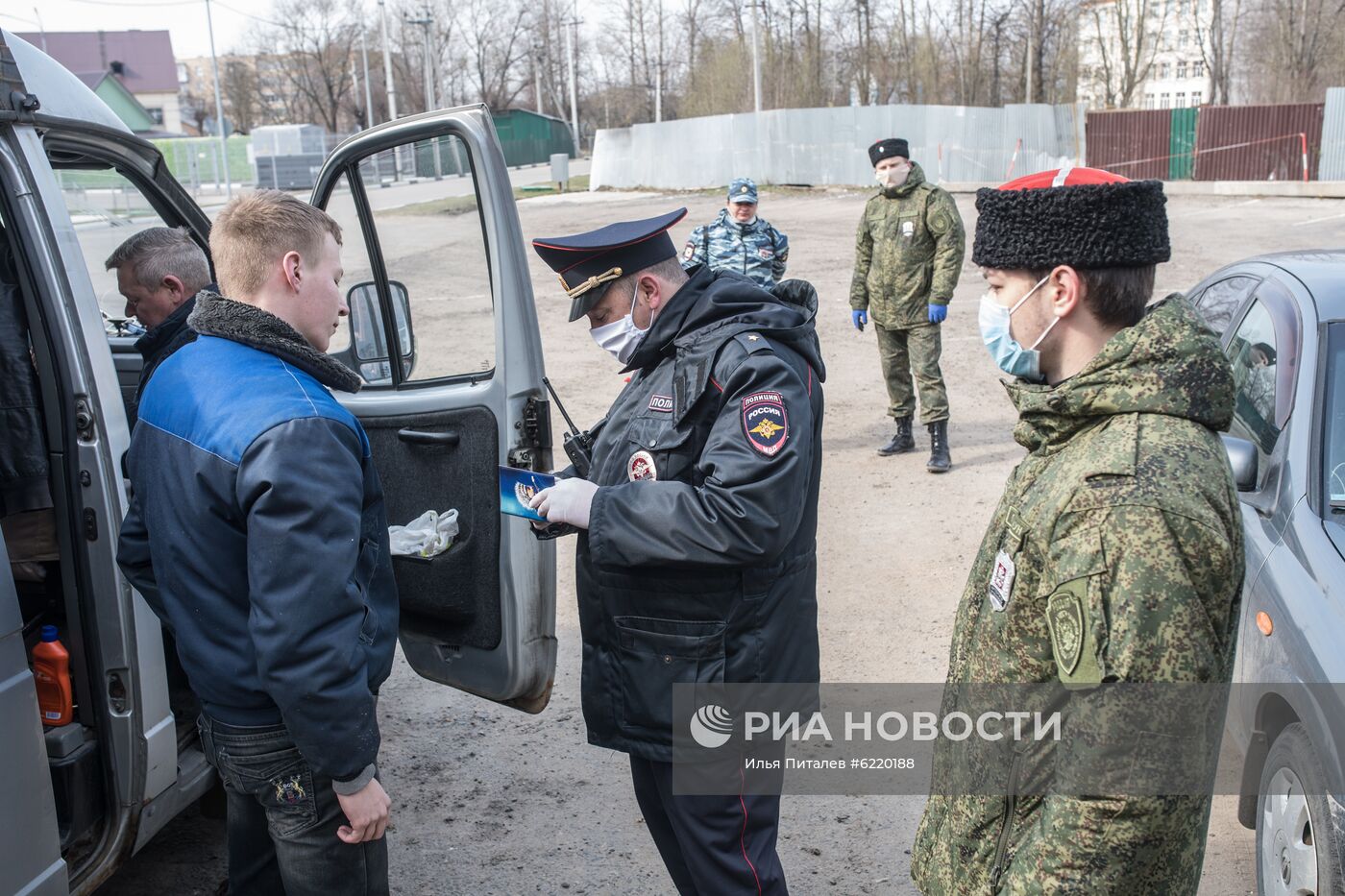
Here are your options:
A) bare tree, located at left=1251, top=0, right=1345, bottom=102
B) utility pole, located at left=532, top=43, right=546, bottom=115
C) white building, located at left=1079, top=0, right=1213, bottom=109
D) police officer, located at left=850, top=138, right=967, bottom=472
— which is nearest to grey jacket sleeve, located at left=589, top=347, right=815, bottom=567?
police officer, located at left=850, top=138, right=967, bottom=472

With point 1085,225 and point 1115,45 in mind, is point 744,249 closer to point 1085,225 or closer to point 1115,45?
point 1085,225

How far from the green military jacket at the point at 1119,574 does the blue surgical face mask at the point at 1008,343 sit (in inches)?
3.8

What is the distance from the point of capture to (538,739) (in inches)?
161

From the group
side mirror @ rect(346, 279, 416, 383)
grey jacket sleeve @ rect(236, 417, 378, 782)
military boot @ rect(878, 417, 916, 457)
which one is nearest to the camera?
grey jacket sleeve @ rect(236, 417, 378, 782)

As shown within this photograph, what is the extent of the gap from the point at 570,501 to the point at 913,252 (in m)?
5.11

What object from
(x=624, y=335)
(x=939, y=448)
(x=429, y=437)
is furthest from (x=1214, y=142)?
(x=624, y=335)

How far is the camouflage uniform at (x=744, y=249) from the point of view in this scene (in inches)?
293

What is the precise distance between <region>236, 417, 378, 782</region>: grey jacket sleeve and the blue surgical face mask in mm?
1195

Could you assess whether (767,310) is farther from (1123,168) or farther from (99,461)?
(1123,168)

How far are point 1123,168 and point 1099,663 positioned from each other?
3326 cm

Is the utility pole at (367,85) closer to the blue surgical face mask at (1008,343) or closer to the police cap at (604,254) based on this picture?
the police cap at (604,254)

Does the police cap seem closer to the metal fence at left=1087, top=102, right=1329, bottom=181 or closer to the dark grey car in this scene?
the dark grey car

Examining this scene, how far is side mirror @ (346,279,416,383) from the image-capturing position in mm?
3703

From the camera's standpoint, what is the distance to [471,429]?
3.14 m
